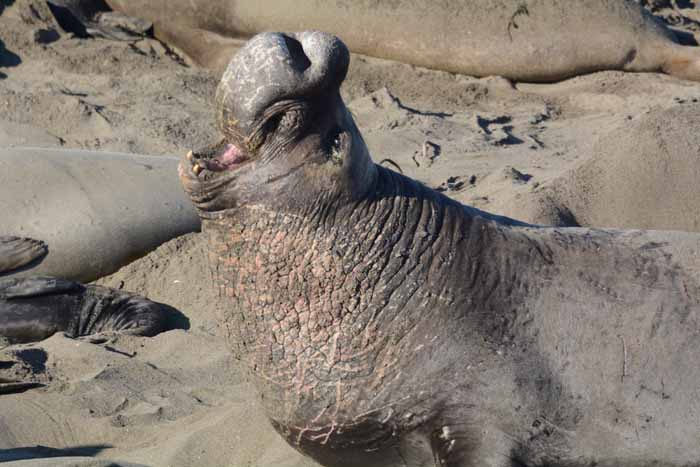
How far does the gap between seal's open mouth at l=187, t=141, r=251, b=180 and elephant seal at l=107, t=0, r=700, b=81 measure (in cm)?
496

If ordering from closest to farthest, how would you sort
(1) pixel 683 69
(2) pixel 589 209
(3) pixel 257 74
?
(3) pixel 257 74
(2) pixel 589 209
(1) pixel 683 69

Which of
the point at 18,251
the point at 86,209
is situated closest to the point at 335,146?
the point at 18,251

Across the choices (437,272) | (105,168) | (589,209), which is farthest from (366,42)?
(437,272)

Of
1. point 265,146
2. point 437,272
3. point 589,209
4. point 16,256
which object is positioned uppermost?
point 265,146

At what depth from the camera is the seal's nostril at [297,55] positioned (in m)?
3.12

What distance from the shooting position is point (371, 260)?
3.37 metres

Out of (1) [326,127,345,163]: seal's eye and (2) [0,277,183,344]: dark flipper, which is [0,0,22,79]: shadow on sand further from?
(1) [326,127,345,163]: seal's eye

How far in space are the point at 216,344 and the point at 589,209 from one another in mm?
1686

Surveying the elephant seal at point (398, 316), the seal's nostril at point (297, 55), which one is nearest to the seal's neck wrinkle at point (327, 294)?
the elephant seal at point (398, 316)

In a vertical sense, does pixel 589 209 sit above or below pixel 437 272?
below

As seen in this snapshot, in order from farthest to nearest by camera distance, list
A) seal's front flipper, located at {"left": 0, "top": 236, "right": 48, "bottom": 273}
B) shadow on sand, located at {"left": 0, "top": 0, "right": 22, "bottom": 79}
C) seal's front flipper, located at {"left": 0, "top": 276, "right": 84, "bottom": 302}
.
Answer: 1. shadow on sand, located at {"left": 0, "top": 0, "right": 22, "bottom": 79}
2. seal's front flipper, located at {"left": 0, "top": 236, "right": 48, "bottom": 273}
3. seal's front flipper, located at {"left": 0, "top": 276, "right": 84, "bottom": 302}

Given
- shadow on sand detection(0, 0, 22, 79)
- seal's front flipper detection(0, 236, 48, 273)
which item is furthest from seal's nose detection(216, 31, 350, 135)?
shadow on sand detection(0, 0, 22, 79)

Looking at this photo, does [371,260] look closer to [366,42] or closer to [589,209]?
[589,209]

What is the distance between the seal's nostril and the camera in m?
3.12
